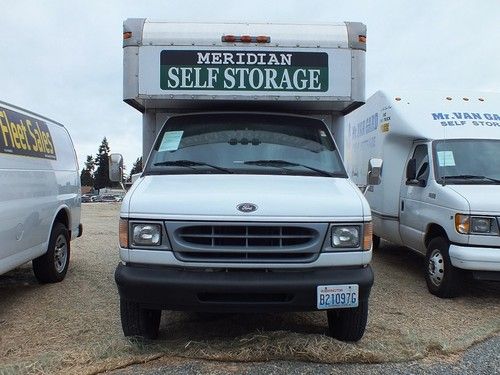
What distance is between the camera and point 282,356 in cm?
410

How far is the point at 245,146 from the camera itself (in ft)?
17.0

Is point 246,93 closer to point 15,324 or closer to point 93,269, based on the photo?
point 15,324

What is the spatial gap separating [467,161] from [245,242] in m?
4.14

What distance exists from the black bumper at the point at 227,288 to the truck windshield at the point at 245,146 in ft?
3.78

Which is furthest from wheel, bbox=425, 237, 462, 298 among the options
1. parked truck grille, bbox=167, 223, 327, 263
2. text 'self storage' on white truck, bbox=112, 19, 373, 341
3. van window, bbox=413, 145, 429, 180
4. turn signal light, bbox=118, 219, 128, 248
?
turn signal light, bbox=118, 219, 128, 248

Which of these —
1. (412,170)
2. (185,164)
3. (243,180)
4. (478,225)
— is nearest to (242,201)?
(243,180)

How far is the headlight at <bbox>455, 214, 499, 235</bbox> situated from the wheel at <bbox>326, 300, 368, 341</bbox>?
7.42 ft

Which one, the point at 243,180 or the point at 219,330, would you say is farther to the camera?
the point at 219,330

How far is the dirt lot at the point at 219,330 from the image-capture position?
4125mm

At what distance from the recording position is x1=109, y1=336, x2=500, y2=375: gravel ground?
Result: 3.89 meters

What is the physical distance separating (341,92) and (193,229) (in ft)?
7.85

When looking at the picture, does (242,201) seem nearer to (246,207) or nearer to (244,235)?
(246,207)

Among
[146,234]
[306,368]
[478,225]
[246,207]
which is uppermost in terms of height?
[246,207]

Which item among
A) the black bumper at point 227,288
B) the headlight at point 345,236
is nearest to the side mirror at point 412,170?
the headlight at point 345,236
